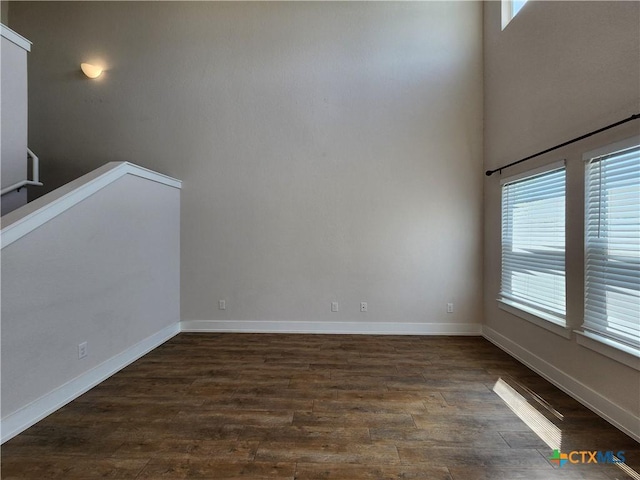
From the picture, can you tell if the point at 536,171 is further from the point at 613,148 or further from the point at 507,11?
the point at 507,11

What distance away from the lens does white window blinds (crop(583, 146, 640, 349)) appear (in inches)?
78.6

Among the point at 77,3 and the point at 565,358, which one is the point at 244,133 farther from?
the point at 565,358

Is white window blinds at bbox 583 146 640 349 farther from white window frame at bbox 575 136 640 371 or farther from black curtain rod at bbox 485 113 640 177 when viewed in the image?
black curtain rod at bbox 485 113 640 177

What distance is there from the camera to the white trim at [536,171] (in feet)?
8.63

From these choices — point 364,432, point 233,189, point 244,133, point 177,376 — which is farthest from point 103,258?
point 364,432

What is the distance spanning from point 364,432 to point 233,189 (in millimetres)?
3170

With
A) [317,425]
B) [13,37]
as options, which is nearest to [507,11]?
[317,425]

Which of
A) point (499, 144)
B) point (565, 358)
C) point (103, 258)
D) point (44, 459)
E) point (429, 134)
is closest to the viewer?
point (44, 459)

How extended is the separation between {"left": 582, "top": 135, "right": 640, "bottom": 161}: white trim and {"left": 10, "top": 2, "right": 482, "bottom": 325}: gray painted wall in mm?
1677

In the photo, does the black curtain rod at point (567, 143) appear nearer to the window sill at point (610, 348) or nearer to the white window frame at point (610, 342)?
the white window frame at point (610, 342)

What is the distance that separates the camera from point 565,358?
254 centimetres

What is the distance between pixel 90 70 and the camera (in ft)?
13.5

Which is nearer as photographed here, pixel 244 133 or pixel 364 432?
pixel 364 432

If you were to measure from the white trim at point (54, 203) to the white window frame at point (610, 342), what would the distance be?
3.89 metres
